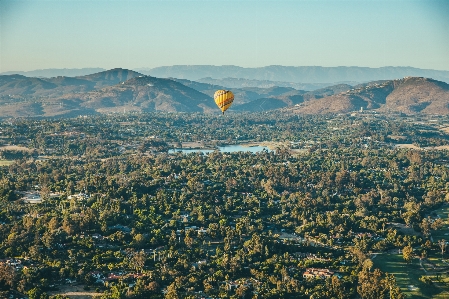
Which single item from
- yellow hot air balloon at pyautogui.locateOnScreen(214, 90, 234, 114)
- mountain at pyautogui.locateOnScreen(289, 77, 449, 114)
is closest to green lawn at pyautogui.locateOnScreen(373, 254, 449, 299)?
yellow hot air balloon at pyautogui.locateOnScreen(214, 90, 234, 114)

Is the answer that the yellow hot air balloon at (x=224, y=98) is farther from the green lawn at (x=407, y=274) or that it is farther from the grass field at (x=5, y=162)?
the grass field at (x=5, y=162)

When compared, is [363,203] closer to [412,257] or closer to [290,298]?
[412,257]

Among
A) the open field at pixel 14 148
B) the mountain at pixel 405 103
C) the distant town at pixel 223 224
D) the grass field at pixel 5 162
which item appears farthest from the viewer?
Answer: the mountain at pixel 405 103

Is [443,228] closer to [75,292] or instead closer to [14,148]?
[75,292]

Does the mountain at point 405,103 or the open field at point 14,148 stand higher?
the mountain at point 405,103

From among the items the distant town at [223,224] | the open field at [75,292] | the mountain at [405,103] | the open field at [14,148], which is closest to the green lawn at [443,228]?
the distant town at [223,224]

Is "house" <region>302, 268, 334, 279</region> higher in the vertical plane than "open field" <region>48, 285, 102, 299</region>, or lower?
higher

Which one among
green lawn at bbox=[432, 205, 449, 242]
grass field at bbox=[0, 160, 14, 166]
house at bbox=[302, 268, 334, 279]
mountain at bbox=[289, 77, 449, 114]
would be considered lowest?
house at bbox=[302, 268, 334, 279]

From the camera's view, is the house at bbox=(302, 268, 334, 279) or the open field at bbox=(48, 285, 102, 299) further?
the house at bbox=(302, 268, 334, 279)

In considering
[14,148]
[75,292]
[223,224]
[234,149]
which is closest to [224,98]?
[223,224]

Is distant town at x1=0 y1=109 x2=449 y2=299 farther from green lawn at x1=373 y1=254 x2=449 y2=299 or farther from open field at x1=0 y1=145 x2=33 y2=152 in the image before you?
open field at x1=0 y1=145 x2=33 y2=152
